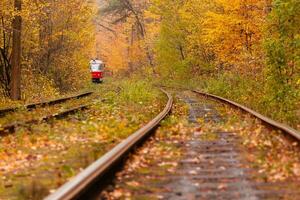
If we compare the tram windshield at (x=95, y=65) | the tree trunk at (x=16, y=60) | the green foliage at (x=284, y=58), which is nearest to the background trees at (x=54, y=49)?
the tree trunk at (x=16, y=60)

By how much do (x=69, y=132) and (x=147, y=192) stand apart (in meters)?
6.77

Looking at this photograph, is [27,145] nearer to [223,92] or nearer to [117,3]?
[223,92]

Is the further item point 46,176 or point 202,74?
point 202,74

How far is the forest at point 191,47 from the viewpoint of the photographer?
15406 millimetres

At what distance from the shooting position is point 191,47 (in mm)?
43219

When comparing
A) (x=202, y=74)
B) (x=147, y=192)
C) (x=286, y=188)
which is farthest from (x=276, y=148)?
(x=202, y=74)

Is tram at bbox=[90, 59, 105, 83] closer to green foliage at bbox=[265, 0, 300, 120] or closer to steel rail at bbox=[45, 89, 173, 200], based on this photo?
green foliage at bbox=[265, 0, 300, 120]

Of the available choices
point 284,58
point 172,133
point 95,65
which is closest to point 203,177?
point 172,133

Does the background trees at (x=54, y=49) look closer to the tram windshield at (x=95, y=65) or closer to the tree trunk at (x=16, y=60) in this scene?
the tree trunk at (x=16, y=60)

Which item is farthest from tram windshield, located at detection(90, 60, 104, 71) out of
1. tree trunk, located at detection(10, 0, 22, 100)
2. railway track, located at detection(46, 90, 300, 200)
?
railway track, located at detection(46, 90, 300, 200)

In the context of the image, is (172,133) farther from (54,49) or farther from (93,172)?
(54,49)

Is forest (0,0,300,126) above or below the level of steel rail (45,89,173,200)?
above

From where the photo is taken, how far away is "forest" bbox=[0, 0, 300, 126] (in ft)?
50.5

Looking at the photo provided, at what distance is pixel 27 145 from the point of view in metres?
10.8
